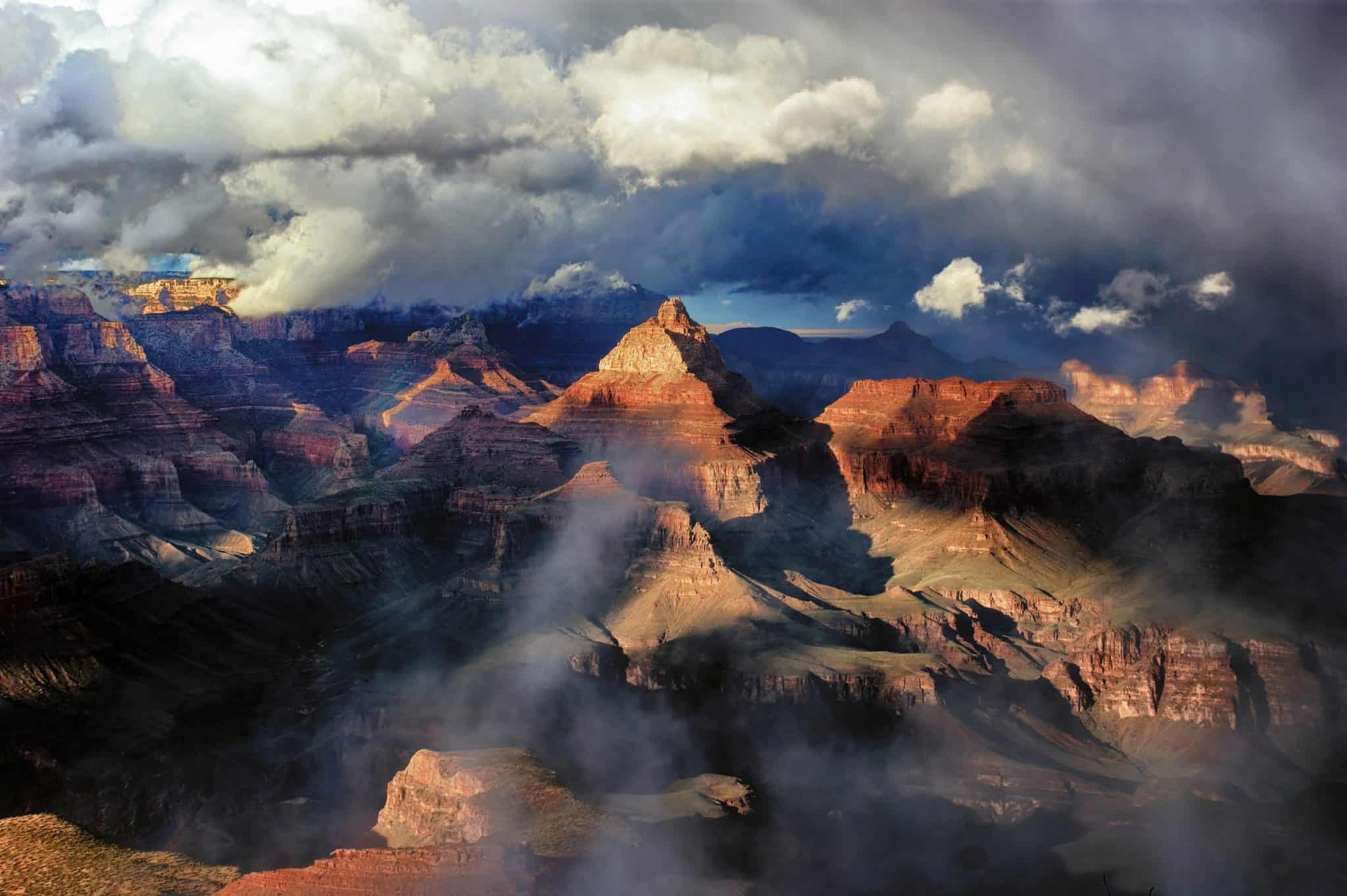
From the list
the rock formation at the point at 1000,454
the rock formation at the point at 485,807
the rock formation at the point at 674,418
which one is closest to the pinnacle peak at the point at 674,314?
the rock formation at the point at 674,418

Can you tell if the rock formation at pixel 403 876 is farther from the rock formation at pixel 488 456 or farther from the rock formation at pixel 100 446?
the rock formation at pixel 100 446

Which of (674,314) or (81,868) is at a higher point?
(674,314)

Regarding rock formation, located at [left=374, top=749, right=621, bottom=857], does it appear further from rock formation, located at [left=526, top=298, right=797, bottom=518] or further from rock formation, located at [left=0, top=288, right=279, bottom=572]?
Answer: rock formation, located at [left=0, top=288, right=279, bottom=572]

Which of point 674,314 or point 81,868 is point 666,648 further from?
point 674,314

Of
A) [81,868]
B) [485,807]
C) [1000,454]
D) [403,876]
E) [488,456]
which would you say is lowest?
[81,868]

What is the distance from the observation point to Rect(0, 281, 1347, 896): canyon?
234ft

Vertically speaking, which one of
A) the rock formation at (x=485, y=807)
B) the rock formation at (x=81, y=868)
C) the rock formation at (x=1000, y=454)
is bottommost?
the rock formation at (x=81, y=868)

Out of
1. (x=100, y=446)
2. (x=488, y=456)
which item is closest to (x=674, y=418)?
(x=488, y=456)

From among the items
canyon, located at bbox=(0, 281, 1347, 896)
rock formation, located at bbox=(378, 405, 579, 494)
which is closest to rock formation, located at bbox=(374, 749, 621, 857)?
canyon, located at bbox=(0, 281, 1347, 896)

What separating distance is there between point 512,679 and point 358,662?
49.1 feet

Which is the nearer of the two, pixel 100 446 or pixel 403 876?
pixel 403 876

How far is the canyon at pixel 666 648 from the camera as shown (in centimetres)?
7125

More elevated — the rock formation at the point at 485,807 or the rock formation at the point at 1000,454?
the rock formation at the point at 1000,454

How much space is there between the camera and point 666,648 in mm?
99125
